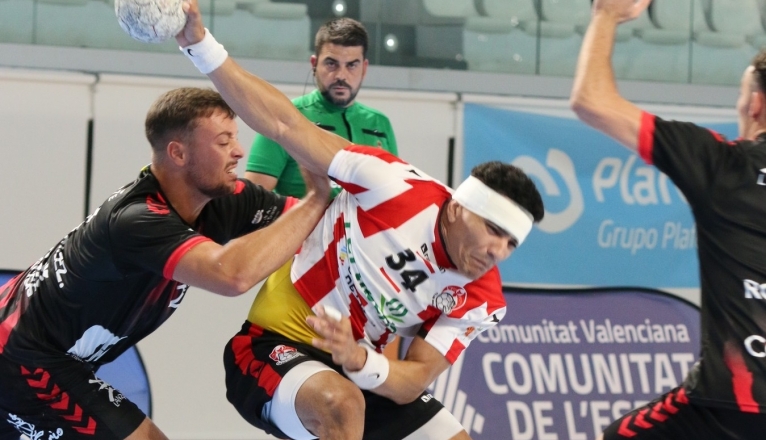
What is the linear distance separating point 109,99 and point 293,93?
1083mm

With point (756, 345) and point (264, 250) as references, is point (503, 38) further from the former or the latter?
point (756, 345)

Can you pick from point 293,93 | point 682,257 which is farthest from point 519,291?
point 293,93

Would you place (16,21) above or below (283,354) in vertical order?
above

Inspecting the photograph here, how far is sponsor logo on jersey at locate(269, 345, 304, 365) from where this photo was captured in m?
3.59

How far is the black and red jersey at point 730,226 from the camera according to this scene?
301 cm

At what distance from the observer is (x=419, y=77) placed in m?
6.67

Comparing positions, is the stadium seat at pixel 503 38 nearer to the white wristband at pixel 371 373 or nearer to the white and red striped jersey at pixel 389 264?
the white and red striped jersey at pixel 389 264

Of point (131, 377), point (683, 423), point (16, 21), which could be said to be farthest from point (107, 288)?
point (16, 21)

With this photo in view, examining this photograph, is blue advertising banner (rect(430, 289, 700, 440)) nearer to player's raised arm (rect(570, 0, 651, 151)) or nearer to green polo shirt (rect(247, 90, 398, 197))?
green polo shirt (rect(247, 90, 398, 197))

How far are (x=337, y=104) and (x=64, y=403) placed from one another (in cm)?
217

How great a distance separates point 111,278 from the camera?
3.61m

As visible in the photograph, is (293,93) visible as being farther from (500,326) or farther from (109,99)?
(500,326)

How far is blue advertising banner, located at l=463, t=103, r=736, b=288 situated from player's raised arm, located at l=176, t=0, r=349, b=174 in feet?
9.57

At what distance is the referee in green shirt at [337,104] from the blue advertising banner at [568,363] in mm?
1806
